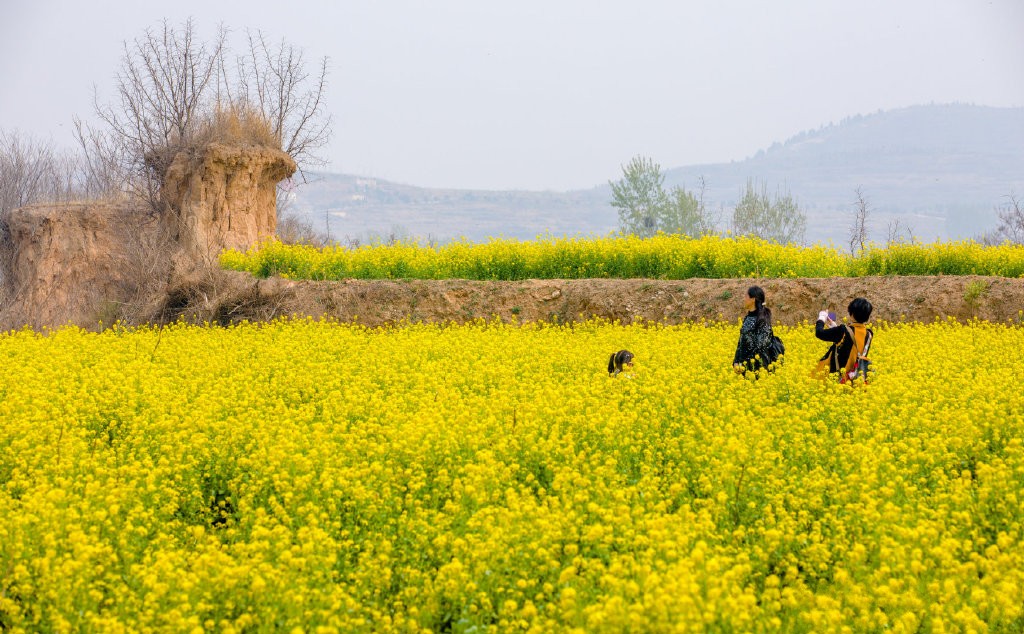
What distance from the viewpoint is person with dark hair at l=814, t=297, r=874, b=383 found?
343 inches

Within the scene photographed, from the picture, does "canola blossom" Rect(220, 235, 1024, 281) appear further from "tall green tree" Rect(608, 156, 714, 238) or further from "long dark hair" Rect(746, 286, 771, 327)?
"tall green tree" Rect(608, 156, 714, 238)

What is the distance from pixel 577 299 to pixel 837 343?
23.6ft

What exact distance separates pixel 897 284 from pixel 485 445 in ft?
36.1

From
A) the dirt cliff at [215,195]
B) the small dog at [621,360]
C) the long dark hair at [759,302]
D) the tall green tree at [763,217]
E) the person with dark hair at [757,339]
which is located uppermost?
the tall green tree at [763,217]

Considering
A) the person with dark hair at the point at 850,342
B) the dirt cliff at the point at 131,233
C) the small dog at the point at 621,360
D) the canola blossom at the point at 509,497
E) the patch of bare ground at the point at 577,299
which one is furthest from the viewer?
the dirt cliff at the point at 131,233

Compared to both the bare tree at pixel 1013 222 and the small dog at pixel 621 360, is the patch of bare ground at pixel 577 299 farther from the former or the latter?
the bare tree at pixel 1013 222

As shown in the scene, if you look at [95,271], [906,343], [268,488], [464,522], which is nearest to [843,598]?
[464,522]

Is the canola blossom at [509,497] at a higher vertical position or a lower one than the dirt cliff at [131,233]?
lower

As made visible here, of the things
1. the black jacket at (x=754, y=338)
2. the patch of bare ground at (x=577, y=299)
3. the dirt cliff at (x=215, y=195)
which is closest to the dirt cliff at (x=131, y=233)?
the dirt cliff at (x=215, y=195)

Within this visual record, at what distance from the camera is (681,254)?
1697 cm

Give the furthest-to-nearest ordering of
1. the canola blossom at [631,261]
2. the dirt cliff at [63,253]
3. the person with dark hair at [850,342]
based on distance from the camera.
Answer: the dirt cliff at [63,253], the canola blossom at [631,261], the person with dark hair at [850,342]

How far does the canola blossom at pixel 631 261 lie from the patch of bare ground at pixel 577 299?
109cm

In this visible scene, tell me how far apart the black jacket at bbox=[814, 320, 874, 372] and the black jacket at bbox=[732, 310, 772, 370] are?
0.75 meters

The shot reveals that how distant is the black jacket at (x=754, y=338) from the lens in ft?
31.4
